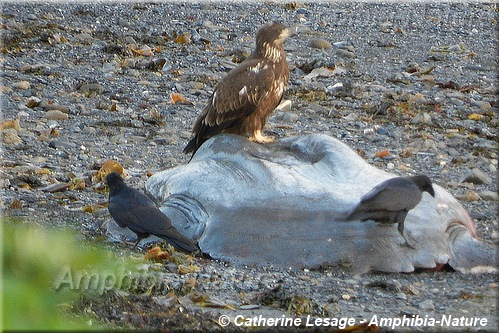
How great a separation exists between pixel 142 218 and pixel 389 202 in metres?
1.65

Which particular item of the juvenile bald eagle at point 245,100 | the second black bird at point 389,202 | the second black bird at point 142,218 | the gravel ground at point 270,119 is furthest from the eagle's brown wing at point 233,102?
the second black bird at point 389,202

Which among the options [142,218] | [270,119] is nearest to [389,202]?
[142,218]

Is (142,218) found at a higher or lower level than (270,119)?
higher

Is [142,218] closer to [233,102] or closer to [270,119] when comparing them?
[233,102]

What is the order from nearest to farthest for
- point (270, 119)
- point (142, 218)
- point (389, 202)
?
point (389, 202), point (142, 218), point (270, 119)

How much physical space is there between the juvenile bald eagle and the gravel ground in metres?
Answer: 0.79

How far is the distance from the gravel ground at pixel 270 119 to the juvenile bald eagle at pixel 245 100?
2.59ft

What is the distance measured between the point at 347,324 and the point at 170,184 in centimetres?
211

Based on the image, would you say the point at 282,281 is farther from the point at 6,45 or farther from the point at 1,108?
the point at 6,45

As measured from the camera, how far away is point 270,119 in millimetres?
10578

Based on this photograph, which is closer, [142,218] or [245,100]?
[142,218]

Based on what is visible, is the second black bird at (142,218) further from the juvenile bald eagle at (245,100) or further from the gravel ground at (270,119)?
the juvenile bald eagle at (245,100)

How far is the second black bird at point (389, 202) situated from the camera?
19.7 ft

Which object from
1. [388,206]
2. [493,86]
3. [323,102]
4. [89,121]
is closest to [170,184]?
[388,206]
